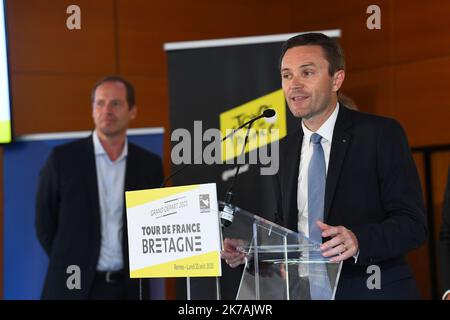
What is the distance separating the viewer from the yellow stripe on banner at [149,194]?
217 cm

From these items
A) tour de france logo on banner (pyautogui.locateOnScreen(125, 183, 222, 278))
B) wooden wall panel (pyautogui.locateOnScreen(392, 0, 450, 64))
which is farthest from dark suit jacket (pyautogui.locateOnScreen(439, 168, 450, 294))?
wooden wall panel (pyautogui.locateOnScreen(392, 0, 450, 64))

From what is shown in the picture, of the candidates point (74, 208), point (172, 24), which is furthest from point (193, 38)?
point (74, 208)

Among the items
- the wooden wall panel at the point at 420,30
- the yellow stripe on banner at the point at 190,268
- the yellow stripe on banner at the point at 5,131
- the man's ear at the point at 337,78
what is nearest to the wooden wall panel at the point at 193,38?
the wooden wall panel at the point at 420,30

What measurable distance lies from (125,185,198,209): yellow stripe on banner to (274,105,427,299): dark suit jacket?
58 cm

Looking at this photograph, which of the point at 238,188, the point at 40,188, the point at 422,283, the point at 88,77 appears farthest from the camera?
the point at 88,77

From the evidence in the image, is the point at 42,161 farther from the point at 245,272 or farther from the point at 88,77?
the point at 245,272

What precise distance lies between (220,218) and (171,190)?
0.16 meters

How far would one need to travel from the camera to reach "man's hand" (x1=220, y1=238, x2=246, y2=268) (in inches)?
88.7

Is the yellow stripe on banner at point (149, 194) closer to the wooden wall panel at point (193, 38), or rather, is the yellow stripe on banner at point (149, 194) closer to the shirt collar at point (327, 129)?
the shirt collar at point (327, 129)

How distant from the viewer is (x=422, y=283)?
542 cm

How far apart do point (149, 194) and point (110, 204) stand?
2.46 m

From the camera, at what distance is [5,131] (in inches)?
192

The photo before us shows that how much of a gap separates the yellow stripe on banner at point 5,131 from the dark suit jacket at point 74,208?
0.32 m
